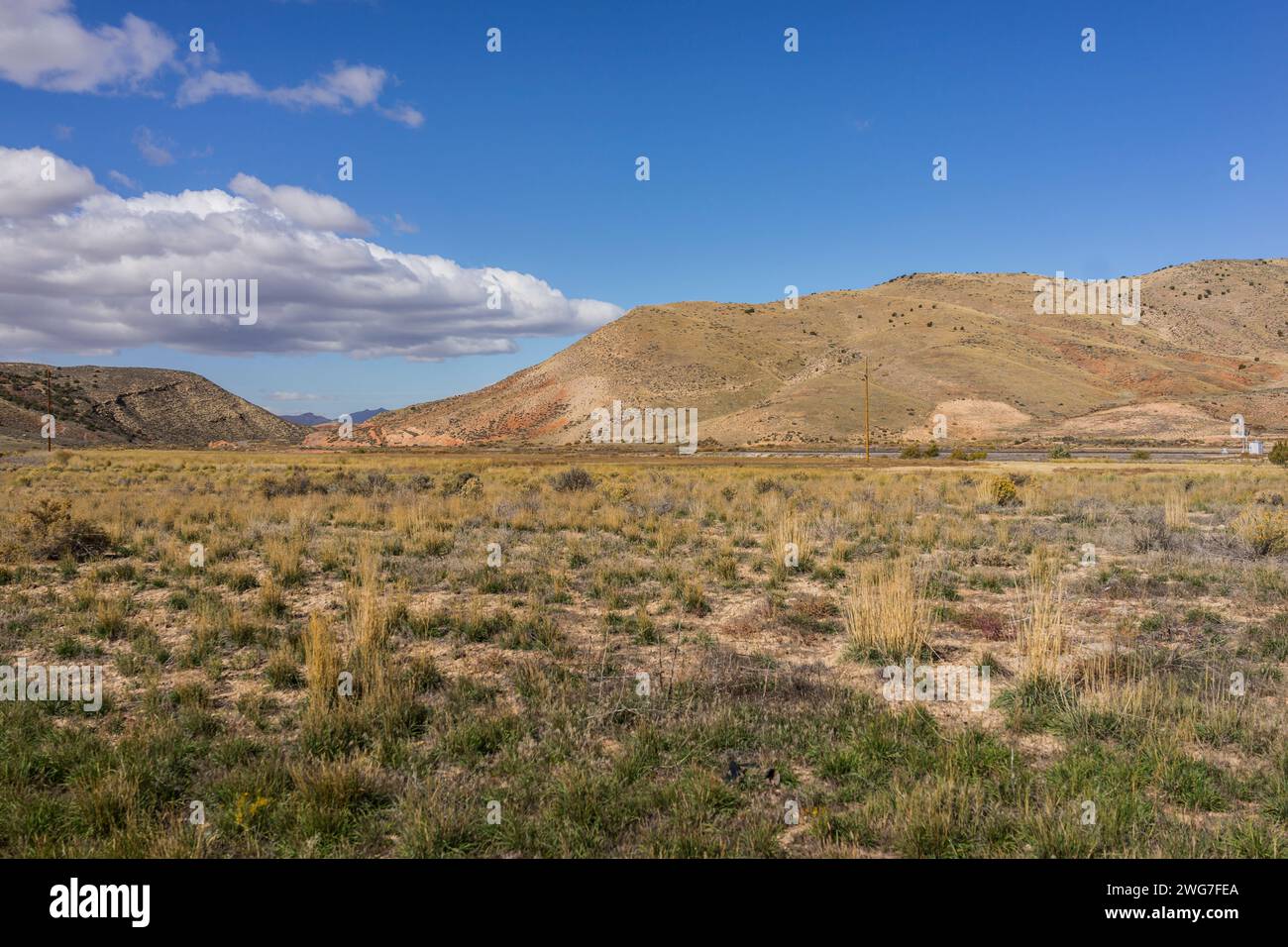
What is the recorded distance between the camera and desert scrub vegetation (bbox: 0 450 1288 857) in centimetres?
408

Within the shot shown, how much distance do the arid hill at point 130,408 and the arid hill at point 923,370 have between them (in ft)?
66.5

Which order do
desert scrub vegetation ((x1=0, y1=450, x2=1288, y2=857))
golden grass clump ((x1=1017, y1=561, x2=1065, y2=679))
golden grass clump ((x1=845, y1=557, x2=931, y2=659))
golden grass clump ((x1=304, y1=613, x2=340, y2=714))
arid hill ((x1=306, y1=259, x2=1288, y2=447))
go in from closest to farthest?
desert scrub vegetation ((x1=0, y1=450, x2=1288, y2=857)), golden grass clump ((x1=304, y1=613, x2=340, y2=714)), golden grass clump ((x1=1017, y1=561, x2=1065, y2=679)), golden grass clump ((x1=845, y1=557, x2=931, y2=659)), arid hill ((x1=306, y1=259, x2=1288, y2=447))

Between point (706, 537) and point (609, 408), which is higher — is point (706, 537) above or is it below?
below

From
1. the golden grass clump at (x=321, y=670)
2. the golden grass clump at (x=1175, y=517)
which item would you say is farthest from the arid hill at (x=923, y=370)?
the golden grass clump at (x=321, y=670)

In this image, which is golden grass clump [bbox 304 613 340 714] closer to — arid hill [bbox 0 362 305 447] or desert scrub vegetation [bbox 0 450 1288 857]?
desert scrub vegetation [bbox 0 450 1288 857]

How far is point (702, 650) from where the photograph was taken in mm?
7523

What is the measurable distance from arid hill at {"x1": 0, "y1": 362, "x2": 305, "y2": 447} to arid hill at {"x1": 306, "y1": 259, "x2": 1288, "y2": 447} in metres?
20.3

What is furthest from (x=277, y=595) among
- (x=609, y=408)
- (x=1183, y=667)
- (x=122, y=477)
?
(x=609, y=408)

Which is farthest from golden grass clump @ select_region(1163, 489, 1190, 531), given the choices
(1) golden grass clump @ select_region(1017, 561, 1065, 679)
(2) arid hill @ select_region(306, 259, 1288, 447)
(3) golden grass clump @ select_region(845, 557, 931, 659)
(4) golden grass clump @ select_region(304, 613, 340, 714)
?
(2) arid hill @ select_region(306, 259, 1288, 447)
